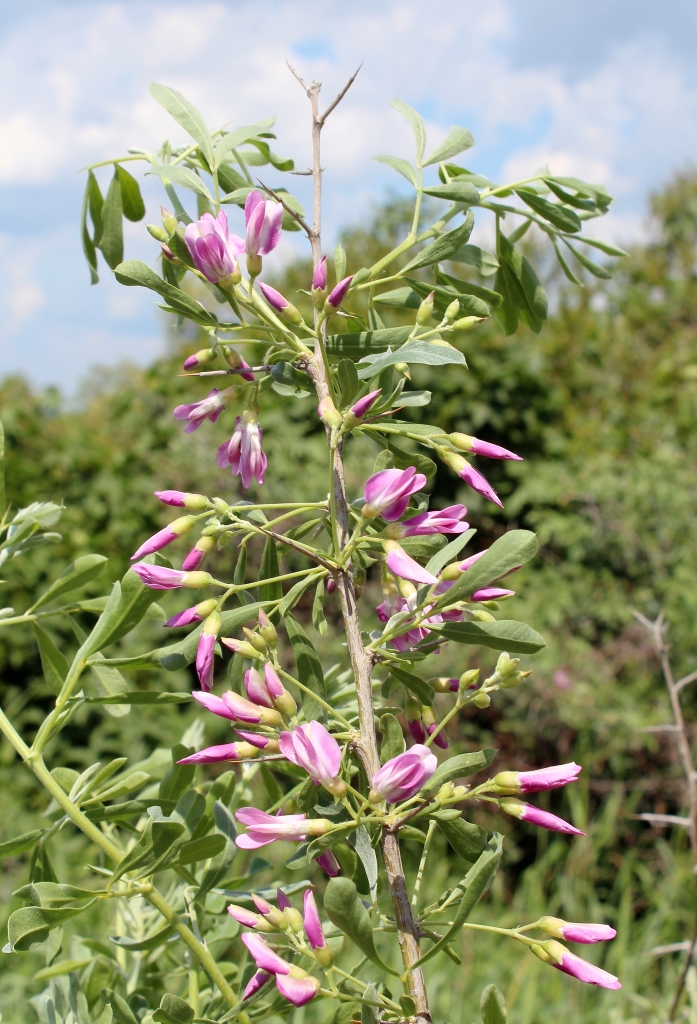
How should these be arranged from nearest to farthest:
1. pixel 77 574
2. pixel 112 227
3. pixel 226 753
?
pixel 226 753 → pixel 77 574 → pixel 112 227

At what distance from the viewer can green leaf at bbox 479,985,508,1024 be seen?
579 mm

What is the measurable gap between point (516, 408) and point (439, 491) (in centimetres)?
74

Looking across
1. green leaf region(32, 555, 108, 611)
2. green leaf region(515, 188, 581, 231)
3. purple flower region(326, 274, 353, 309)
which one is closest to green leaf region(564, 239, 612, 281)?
green leaf region(515, 188, 581, 231)

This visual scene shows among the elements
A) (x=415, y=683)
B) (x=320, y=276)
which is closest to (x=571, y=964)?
(x=415, y=683)

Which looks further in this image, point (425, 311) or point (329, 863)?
point (425, 311)

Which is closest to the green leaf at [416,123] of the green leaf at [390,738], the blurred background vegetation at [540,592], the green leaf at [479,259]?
the green leaf at [479,259]

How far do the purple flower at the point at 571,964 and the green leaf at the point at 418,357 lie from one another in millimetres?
428

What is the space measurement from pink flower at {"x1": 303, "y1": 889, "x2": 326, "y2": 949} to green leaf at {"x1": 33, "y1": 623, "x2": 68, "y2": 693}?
0.40 m

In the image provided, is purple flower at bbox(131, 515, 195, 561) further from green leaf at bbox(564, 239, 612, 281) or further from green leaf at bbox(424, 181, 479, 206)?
green leaf at bbox(564, 239, 612, 281)

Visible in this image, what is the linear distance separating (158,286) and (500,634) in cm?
38

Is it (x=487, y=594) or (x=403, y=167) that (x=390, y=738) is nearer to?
(x=487, y=594)

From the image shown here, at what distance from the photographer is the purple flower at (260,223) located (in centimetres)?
71

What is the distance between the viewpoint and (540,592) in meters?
3.95

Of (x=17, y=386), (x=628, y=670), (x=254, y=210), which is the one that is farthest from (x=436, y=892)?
(x=17, y=386)
